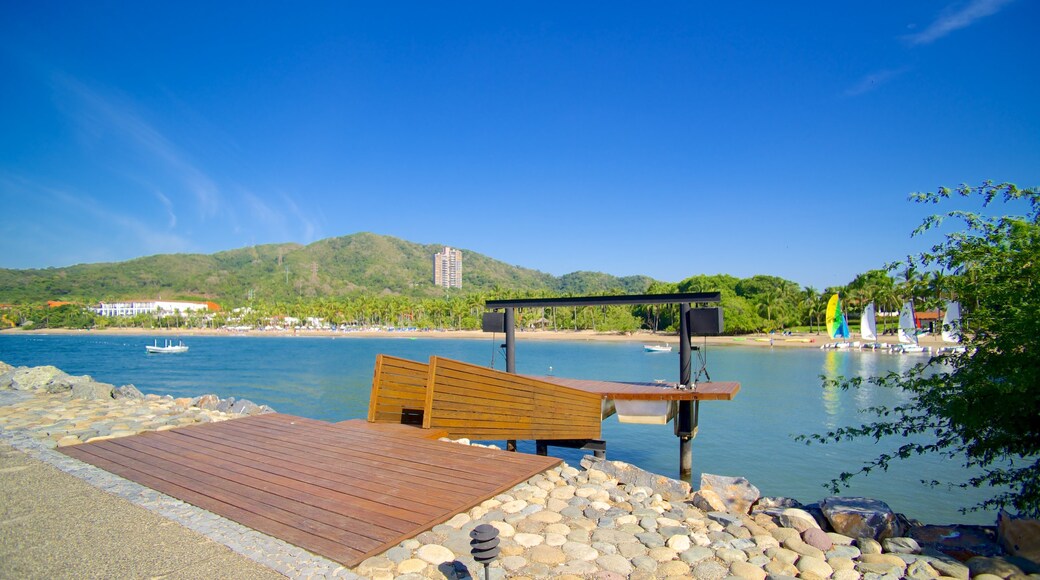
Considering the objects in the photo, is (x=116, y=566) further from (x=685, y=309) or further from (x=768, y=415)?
(x=768, y=415)

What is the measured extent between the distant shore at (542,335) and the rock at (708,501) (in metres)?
64.0

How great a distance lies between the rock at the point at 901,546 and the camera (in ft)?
13.8

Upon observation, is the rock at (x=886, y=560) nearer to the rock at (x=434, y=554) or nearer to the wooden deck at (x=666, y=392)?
the rock at (x=434, y=554)

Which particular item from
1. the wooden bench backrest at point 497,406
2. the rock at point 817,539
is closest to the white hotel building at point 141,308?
the wooden bench backrest at point 497,406

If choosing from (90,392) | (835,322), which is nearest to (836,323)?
(835,322)

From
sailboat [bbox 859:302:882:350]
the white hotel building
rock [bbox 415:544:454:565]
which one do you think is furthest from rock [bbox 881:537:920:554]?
the white hotel building

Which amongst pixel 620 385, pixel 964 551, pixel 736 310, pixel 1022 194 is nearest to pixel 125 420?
pixel 620 385

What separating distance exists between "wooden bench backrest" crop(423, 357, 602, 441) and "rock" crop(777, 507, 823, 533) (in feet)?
12.2

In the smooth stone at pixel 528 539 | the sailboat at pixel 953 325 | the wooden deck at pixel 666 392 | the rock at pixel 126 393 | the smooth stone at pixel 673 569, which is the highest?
the sailboat at pixel 953 325

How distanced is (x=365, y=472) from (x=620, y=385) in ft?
23.2

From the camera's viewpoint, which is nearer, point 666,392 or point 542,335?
point 666,392

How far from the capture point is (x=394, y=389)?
26.2 ft

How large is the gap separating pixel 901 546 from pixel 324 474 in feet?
16.4

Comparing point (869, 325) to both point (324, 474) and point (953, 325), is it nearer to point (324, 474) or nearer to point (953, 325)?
point (953, 325)
